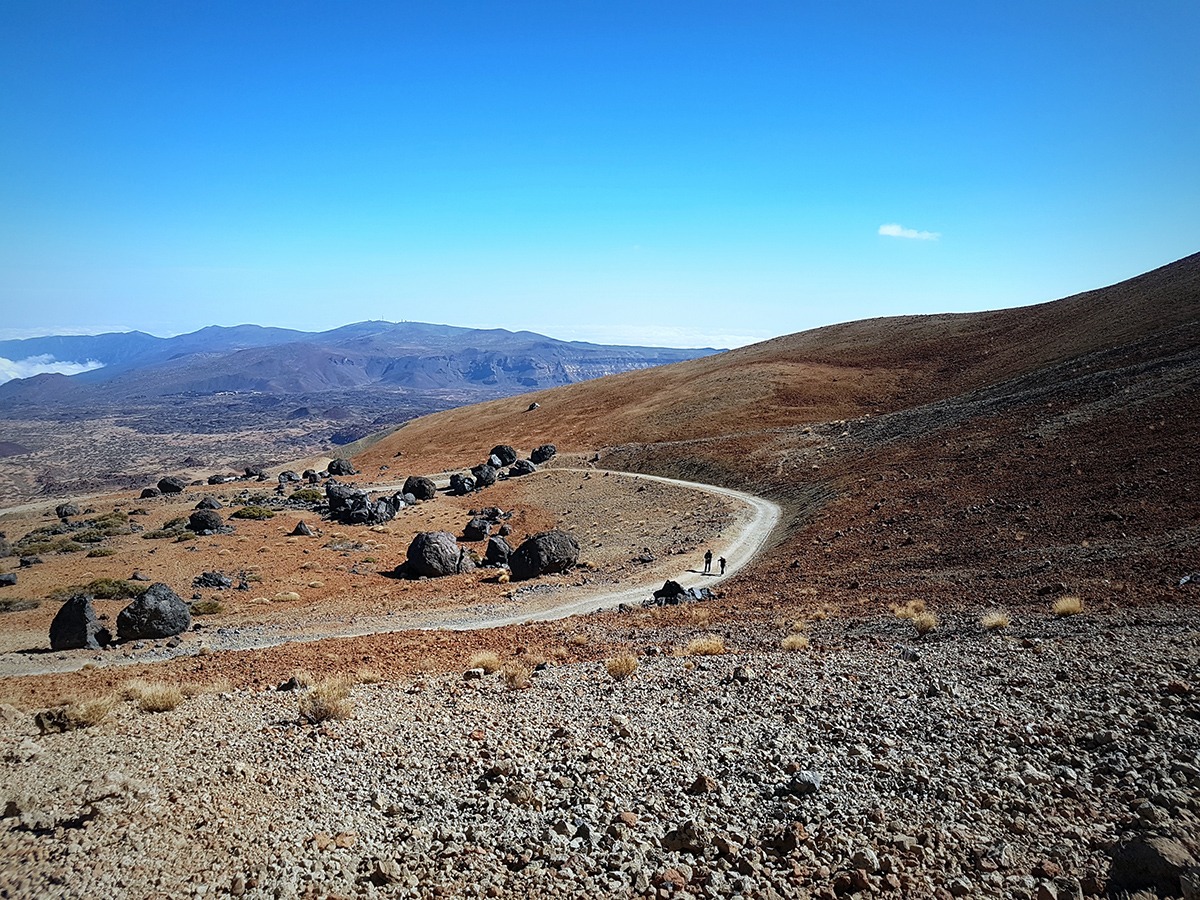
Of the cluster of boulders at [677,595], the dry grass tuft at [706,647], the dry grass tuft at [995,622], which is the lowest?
the cluster of boulders at [677,595]

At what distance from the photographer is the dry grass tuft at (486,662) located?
13648 mm

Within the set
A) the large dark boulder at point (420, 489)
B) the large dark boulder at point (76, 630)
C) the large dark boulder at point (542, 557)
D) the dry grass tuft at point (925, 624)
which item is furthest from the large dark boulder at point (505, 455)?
the dry grass tuft at point (925, 624)

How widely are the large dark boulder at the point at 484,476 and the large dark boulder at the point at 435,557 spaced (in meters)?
23.4

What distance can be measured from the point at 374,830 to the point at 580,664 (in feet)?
22.2

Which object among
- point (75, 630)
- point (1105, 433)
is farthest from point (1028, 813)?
point (1105, 433)

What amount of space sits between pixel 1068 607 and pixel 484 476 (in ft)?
156

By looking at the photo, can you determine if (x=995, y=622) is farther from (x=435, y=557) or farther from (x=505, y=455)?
(x=505, y=455)

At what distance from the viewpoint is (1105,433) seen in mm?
30062

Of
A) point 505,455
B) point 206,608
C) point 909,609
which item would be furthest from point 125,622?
point 505,455

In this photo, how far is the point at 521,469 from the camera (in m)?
59.9

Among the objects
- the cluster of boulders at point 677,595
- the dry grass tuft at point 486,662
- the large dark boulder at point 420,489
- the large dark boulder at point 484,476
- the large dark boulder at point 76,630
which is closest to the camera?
the dry grass tuft at point 486,662

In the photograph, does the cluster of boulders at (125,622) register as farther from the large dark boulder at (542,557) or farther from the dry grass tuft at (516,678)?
the dry grass tuft at (516,678)

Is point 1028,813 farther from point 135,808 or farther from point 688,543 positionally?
point 688,543

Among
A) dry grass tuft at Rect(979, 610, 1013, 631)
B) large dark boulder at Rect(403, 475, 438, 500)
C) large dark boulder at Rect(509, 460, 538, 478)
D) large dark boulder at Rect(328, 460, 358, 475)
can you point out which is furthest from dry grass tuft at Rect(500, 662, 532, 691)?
large dark boulder at Rect(328, 460, 358, 475)
